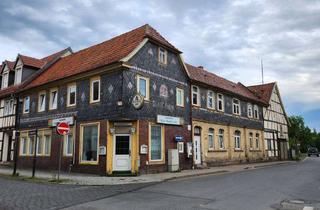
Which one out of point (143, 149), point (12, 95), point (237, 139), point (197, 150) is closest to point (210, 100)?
point (197, 150)

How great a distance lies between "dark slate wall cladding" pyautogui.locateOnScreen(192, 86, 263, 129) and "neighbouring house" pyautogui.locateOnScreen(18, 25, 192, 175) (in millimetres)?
2249

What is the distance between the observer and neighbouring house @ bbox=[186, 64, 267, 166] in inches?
999

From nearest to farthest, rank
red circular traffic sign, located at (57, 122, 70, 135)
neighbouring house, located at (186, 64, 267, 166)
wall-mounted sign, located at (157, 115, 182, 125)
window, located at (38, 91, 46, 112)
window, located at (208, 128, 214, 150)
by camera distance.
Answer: red circular traffic sign, located at (57, 122, 70, 135), wall-mounted sign, located at (157, 115, 182, 125), window, located at (38, 91, 46, 112), neighbouring house, located at (186, 64, 267, 166), window, located at (208, 128, 214, 150)

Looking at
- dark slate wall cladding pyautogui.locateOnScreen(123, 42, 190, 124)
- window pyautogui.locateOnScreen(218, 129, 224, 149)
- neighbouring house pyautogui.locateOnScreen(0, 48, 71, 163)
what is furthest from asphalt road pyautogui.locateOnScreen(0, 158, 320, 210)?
neighbouring house pyautogui.locateOnScreen(0, 48, 71, 163)

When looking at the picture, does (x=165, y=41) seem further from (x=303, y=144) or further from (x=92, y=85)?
(x=303, y=144)

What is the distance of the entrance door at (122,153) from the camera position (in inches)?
725

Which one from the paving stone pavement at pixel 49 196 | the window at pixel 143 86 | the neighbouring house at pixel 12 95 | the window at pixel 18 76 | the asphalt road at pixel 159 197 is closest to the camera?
the asphalt road at pixel 159 197

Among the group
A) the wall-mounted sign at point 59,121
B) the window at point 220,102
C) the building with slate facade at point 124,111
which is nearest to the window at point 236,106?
the window at point 220,102

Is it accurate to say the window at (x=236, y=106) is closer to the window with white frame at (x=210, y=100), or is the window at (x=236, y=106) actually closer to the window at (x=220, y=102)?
the window at (x=220, y=102)

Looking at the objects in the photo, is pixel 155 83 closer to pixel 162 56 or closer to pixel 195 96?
pixel 162 56

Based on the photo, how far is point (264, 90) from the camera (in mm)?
40594

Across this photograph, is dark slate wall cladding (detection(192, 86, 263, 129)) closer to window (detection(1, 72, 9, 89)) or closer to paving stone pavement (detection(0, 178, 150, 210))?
paving stone pavement (detection(0, 178, 150, 210))

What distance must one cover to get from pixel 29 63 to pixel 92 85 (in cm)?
1093

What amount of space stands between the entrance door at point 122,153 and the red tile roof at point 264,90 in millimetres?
24863
